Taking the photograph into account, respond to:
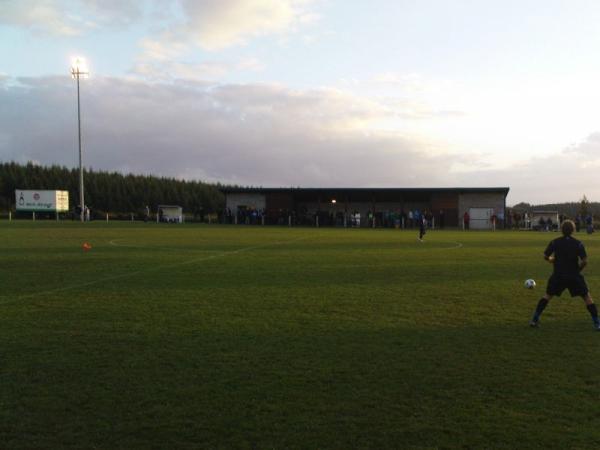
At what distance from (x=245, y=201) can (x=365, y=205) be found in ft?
43.4

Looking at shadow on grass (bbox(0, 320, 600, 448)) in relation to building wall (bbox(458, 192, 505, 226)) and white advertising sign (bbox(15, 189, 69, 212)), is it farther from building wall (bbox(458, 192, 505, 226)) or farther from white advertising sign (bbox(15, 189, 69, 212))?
white advertising sign (bbox(15, 189, 69, 212))

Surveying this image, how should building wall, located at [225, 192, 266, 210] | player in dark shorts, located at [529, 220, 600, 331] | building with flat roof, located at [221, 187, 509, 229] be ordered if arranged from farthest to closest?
building wall, located at [225, 192, 266, 210]
building with flat roof, located at [221, 187, 509, 229]
player in dark shorts, located at [529, 220, 600, 331]

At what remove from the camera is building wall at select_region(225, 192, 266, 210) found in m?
62.5

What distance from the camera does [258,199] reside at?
205 ft

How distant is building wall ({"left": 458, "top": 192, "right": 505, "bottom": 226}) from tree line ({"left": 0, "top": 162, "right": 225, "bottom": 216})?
5804 cm

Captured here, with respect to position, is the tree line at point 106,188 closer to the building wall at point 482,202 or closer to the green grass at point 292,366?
the building wall at point 482,202

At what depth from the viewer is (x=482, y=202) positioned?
56.6 m

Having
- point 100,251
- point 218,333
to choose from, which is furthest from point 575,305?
point 100,251

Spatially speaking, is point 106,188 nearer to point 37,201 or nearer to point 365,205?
point 37,201

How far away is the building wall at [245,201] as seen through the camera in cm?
6253

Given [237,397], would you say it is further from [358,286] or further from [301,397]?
[358,286]

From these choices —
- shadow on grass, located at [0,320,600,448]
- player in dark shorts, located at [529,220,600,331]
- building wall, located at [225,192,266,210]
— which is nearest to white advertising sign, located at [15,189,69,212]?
building wall, located at [225,192,266,210]

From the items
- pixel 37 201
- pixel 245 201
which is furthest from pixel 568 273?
pixel 37 201

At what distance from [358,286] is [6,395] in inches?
325
